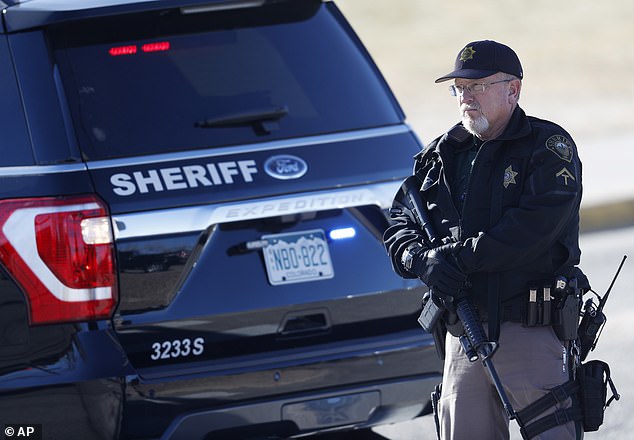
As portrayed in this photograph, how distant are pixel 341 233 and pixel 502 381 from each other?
0.88 meters

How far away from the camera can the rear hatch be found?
13.8 ft

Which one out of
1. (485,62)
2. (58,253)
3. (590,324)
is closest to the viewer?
(485,62)

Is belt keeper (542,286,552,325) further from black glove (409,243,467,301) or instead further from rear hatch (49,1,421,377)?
rear hatch (49,1,421,377)

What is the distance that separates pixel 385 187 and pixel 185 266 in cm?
79

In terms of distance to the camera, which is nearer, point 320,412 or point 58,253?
point 58,253

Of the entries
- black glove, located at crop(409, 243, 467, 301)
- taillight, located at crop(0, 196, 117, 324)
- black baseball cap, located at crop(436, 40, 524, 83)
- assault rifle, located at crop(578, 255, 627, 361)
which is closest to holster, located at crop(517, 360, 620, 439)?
assault rifle, located at crop(578, 255, 627, 361)

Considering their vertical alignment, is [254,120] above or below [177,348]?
above

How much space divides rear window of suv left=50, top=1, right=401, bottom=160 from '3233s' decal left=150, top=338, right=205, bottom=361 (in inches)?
25.0

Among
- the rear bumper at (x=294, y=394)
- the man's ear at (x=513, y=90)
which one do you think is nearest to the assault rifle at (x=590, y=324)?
the man's ear at (x=513, y=90)

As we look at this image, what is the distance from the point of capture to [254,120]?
14.8 feet

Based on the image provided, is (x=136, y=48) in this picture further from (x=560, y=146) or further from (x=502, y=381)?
(x=502, y=381)

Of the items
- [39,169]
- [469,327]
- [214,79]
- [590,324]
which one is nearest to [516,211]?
[469,327]

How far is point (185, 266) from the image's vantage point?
13.8 feet

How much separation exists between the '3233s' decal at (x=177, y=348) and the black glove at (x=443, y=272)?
85 centimetres
